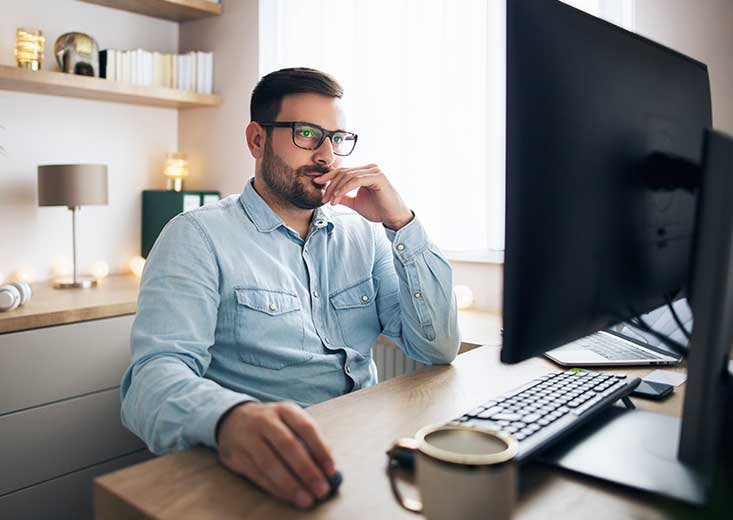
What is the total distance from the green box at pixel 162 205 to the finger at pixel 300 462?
242 cm

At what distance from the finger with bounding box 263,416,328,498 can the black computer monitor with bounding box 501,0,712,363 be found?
0.23m

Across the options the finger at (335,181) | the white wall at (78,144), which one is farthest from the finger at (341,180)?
the white wall at (78,144)

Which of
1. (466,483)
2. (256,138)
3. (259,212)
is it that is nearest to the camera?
(466,483)

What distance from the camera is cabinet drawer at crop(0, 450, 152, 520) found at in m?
2.07

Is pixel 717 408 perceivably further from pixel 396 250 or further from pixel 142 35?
pixel 142 35

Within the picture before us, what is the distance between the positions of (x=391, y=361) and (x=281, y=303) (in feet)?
4.45

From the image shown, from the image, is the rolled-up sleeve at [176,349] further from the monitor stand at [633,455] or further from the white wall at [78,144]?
the white wall at [78,144]

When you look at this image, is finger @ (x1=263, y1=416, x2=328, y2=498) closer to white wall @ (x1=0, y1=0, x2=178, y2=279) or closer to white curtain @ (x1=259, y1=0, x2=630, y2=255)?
white curtain @ (x1=259, y1=0, x2=630, y2=255)

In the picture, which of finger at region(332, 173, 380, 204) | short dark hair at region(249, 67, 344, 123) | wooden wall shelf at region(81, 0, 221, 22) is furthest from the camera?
wooden wall shelf at region(81, 0, 221, 22)

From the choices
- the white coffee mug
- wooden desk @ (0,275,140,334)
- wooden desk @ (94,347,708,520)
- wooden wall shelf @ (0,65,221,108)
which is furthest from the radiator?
the white coffee mug

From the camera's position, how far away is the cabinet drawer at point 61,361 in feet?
6.74

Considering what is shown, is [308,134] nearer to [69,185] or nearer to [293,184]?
[293,184]

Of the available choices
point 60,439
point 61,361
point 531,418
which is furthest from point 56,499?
point 531,418

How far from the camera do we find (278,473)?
67cm
